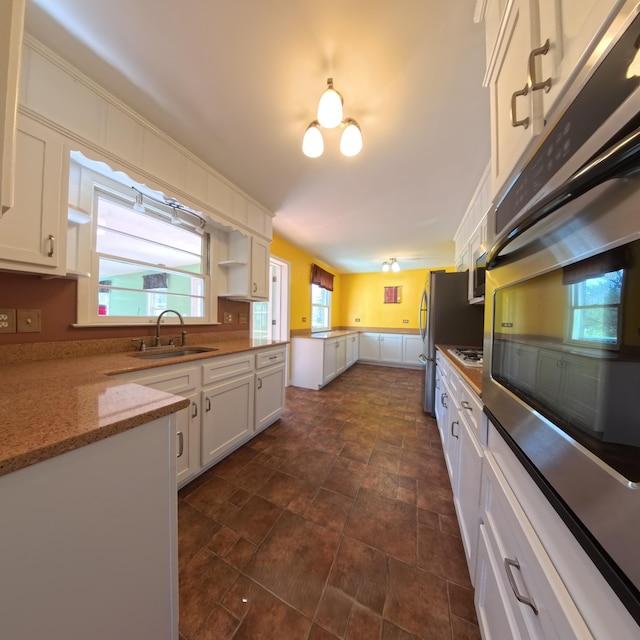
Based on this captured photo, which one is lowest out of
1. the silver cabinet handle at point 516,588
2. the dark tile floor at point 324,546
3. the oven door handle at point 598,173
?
the dark tile floor at point 324,546

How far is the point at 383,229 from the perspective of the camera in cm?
329

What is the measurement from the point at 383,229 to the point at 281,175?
1737mm

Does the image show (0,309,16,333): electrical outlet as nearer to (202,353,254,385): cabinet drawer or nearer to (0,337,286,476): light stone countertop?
(0,337,286,476): light stone countertop

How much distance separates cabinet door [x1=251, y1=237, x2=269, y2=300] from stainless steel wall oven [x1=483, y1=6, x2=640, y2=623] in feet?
7.35

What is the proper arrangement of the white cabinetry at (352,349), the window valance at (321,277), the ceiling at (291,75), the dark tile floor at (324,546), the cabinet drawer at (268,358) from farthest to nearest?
the white cabinetry at (352,349) < the window valance at (321,277) < the cabinet drawer at (268,358) < the ceiling at (291,75) < the dark tile floor at (324,546)

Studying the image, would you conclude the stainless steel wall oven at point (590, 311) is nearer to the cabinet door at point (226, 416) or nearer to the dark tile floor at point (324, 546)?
the dark tile floor at point (324, 546)

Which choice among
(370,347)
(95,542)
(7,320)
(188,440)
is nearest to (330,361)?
(370,347)

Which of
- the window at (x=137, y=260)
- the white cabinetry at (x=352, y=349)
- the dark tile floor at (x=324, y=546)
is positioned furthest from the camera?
the white cabinetry at (x=352, y=349)

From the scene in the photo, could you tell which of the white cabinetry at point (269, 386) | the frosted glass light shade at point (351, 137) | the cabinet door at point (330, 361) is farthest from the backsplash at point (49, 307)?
the cabinet door at point (330, 361)

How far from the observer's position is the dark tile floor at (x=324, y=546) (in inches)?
35.1

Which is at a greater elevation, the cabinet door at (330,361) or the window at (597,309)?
the window at (597,309)

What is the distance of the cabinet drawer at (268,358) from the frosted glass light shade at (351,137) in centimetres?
169

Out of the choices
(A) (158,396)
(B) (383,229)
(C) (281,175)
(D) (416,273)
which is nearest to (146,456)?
(A) (158,396)

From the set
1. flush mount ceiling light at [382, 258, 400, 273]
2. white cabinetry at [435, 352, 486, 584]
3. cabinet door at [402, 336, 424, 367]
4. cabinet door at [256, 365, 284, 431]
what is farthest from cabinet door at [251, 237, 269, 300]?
cabinet door at [402, 336, 424, 367]
